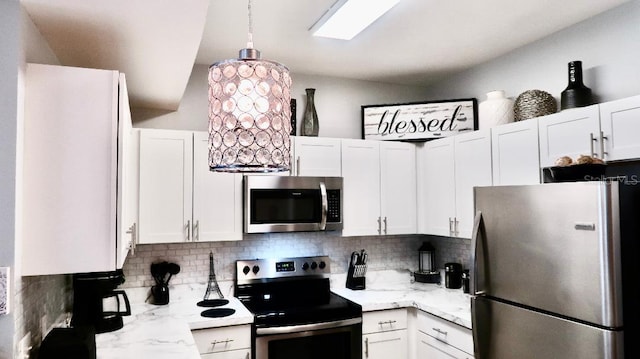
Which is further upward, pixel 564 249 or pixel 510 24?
pixel 510 24

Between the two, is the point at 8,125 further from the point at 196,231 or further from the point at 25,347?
the point at 196,231

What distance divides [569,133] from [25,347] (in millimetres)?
2697

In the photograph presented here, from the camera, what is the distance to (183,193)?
124 inches

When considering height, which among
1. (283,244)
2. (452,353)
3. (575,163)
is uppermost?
(575,163)

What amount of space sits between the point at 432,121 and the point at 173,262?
2.25 meters

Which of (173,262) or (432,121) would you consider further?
(432,121)

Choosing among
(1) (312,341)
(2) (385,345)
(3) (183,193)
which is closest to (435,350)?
(2) (385,345)

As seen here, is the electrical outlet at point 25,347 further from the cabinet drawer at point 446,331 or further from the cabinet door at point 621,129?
the cabinet door at point 621,129

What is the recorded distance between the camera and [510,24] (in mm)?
2828

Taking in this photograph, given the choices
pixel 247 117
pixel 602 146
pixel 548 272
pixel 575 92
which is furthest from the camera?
pixel 575 92

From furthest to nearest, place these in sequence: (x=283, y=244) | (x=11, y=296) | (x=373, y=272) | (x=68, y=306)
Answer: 1. (x=373, y=272)
2. (x=283, y=244)
3. (x=68, y=306)
4. (x=11, y=296)

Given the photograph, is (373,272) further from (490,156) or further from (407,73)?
(407,73)

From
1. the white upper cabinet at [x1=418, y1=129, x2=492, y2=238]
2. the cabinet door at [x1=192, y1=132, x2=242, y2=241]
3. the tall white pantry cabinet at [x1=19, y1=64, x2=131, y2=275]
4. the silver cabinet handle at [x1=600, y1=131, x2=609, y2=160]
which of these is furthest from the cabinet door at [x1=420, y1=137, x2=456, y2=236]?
the tall white pantry cabinet at [x1=19, y1=64, x2=131, y2=275]

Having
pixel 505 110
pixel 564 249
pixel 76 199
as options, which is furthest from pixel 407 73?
pixel 76 199
